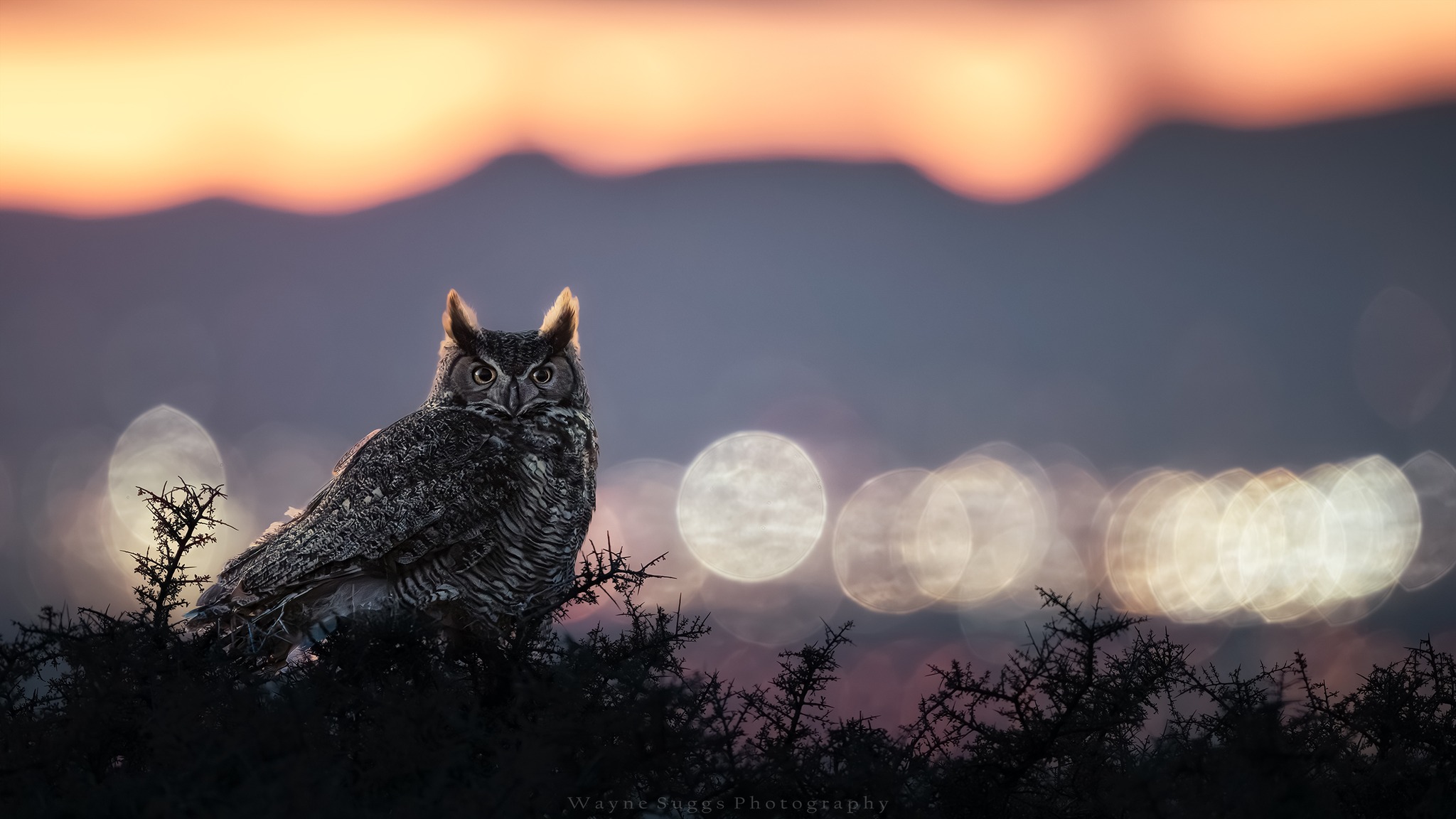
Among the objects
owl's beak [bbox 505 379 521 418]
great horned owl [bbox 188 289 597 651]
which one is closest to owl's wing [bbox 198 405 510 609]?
great horned owl [bbox 188 289 597 651]

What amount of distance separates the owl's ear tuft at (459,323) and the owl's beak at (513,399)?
580mm

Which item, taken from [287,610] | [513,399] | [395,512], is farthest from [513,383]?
[287,610]

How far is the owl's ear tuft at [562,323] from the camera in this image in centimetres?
745

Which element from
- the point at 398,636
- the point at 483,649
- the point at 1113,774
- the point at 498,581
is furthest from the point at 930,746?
the point at 498,581

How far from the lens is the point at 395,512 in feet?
20.7

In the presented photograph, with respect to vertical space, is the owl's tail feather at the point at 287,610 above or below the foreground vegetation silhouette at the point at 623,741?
above

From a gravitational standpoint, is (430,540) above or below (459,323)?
below

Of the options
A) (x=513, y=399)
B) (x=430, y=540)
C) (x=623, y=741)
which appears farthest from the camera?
(x=513, y=399)

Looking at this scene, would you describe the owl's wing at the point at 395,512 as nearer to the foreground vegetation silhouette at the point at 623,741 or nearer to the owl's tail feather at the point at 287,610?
the owl's tail feather at the point at 287,610

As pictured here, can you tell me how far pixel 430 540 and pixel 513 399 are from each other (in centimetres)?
123

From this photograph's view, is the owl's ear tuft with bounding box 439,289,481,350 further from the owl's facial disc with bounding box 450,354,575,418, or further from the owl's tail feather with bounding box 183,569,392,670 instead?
the owl's tail feather with bounding box 183,569,392,670

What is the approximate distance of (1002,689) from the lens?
3.65 m

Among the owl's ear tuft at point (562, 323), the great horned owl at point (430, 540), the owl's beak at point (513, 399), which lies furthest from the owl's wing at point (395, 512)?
the owl's ear tuft at point (562, 323)

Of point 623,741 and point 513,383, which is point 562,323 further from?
point 623,741
